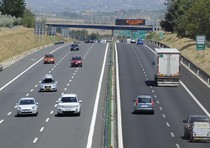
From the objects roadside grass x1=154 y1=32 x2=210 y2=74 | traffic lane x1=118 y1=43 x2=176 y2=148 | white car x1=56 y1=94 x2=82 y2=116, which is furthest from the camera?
roadside grass x1=154 y1=32 x2=210 y2=74

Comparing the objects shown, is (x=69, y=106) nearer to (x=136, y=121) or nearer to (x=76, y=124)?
(x=76, y=124)

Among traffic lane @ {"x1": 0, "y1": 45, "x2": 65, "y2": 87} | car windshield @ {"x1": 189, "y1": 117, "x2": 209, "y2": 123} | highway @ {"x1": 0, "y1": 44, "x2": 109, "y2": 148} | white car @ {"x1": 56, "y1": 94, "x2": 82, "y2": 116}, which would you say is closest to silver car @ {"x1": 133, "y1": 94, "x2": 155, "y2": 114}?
highway @ {"x1": 0, "y1": 44, "x2": 109, "y2": 148}

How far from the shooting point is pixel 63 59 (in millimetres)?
105500

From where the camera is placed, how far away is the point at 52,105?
56.4 m

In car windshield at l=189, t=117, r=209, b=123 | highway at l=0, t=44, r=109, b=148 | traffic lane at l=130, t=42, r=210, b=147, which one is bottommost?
traffic lane at l=130, t=42, r=210, b=147

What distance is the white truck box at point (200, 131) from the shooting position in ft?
126

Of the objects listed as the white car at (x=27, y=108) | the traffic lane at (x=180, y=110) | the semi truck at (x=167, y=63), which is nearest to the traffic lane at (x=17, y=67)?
the semi truck at (x=167, y=63)

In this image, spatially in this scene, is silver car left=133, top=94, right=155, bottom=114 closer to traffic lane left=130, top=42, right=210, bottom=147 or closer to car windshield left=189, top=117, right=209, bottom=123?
traffic lane left=130, top=42, right=210, bottom=147

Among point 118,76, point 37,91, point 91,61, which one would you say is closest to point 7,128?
point 37,91

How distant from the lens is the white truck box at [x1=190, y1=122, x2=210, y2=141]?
126ft

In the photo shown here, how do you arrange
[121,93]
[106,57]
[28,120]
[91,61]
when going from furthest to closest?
[106,57] < [91,61] < [121,93] < [28,120]

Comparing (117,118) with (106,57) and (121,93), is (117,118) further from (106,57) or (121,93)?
(106,57)

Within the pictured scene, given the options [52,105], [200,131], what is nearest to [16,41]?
[52,105]

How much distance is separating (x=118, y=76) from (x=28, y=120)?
3341 centimetres
